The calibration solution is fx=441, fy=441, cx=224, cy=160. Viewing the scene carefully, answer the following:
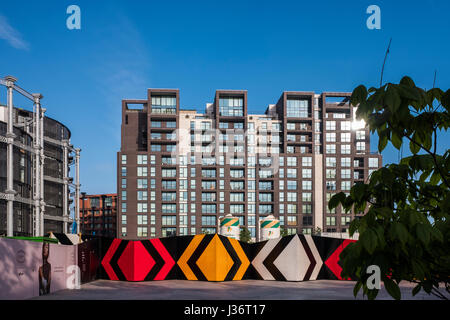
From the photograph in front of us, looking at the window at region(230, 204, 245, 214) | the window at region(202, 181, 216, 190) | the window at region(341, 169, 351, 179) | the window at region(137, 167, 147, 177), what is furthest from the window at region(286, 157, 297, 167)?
the window at region(137, 167, 147, 177)

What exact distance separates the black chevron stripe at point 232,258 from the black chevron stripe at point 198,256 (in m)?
0.79

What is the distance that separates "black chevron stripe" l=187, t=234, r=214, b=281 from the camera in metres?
24.1

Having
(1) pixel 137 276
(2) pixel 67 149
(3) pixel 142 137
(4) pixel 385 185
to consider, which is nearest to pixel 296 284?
(1) pixel 137 276

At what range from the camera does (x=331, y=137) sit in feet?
366

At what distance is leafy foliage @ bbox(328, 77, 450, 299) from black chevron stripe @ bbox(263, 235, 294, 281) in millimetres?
21456

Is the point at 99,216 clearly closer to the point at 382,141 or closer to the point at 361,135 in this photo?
the point at 361,135

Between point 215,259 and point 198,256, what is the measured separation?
1.11 m

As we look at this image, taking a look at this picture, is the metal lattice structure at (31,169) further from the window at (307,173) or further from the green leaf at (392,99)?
the window at (307,173)

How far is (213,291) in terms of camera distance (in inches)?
762

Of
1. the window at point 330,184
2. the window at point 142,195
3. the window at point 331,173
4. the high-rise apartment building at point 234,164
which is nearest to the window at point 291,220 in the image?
the high-rise apartment building at point 234,164

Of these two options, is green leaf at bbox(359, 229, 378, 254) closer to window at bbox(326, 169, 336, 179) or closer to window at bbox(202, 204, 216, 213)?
window at bbox(202, 204, 216, 213)

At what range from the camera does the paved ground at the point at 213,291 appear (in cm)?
1709

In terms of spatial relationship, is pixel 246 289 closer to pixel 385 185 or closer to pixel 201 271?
pixel 201 271

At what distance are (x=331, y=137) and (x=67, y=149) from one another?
6329cm
